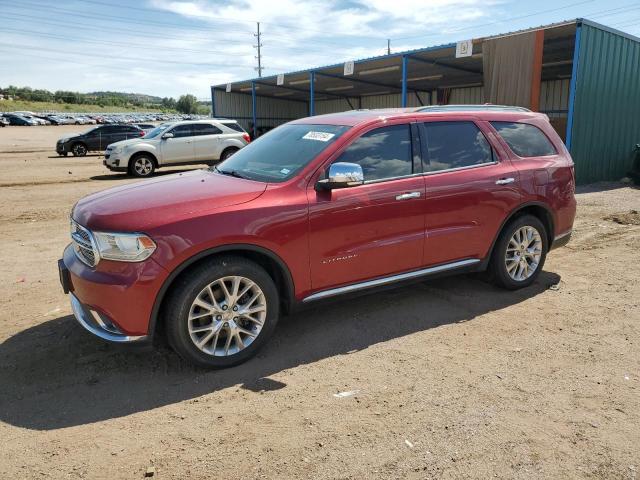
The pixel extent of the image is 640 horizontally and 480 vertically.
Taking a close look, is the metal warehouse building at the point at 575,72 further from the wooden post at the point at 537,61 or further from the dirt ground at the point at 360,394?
the dirt ground at the point at 360,394

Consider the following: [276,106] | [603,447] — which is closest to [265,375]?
[603,447]

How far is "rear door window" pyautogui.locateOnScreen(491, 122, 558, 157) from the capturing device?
495cm

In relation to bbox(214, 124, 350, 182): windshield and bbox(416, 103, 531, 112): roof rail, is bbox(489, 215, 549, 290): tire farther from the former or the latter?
bbox(214, 124, 350, 182): windshield

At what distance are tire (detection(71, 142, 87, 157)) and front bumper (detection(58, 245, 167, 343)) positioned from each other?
2186cm

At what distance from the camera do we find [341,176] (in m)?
3.64

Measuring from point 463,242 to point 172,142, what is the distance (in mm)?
12657

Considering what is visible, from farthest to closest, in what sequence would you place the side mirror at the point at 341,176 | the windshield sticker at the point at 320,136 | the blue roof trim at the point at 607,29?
the blue roof trim at the point at 607,29 < the windshield sticker at the point at 320,136 < the side mirror at the point at 341,176

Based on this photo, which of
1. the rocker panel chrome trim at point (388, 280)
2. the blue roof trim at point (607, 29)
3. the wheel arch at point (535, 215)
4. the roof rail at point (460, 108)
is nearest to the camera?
the rocker panel chrome trim at point (388, 280)

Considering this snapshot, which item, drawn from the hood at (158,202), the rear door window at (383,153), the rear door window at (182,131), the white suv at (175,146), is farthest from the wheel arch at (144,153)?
the rear door window at (383,153)

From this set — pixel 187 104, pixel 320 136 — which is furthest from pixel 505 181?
pixel 187 104

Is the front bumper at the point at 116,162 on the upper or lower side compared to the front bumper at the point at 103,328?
upper

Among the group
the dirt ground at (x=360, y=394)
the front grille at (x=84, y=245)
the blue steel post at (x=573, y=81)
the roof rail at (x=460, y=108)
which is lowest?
the dirt ground at (x=360, y=394)

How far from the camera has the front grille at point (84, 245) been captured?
3.29 metres

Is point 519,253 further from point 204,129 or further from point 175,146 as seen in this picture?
point 204,129
